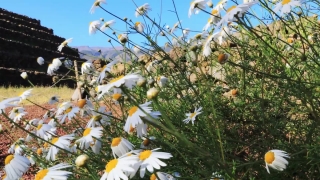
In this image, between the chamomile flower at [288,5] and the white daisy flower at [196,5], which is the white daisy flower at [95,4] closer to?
the white daisy flower at [196,5]

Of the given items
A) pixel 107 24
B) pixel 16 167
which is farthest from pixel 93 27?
pixel 16 167

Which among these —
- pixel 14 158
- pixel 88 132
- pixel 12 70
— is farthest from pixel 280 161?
pixel 12 70

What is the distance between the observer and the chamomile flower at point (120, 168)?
2.76 feet

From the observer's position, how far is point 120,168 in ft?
2.82

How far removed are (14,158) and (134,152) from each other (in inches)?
15.0

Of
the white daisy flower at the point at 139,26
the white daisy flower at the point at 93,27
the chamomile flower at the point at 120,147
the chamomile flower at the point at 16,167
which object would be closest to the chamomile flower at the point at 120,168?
the chamomile flower at the point at 120,147

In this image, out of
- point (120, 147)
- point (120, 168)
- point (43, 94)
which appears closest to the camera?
point (120, 168)

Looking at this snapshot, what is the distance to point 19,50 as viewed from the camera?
18.0 metres

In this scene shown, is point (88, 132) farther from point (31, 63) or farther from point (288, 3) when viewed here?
point (31, 63)

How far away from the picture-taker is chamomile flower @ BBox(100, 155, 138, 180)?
2.76ft

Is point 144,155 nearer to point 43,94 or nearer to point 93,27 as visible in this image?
point 93,27

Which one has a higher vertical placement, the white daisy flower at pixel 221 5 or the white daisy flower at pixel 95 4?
the white daisy flower at pixel 221 5

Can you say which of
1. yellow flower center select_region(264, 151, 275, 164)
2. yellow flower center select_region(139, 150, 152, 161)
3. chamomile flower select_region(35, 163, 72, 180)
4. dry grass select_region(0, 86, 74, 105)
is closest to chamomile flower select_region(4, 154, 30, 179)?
chamomile flower select_region(35, 163, 72, 180)

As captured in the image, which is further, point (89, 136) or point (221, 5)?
point (221, 5)
